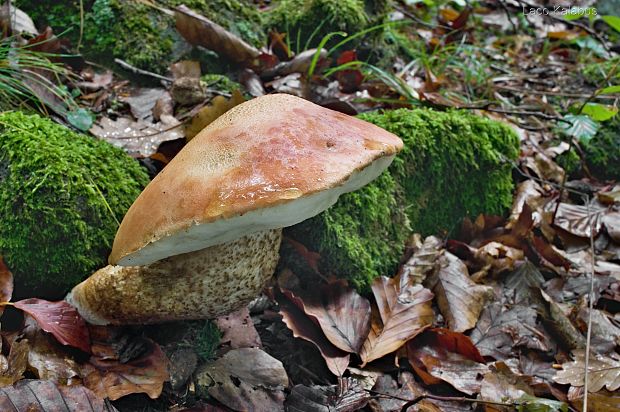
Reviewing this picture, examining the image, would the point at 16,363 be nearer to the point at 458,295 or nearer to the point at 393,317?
the point at 393,317

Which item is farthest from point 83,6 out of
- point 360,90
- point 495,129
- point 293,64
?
point 495,129

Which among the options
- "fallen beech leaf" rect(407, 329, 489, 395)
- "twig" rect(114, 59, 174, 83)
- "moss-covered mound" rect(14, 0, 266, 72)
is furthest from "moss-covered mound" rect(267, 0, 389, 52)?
"fallen beech leaf" rect(407, 329, 489, 395)

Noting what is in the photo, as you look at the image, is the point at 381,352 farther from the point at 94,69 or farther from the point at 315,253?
the point at 94,69

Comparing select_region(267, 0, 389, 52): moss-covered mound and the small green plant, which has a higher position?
select_region(267, 0, 389, 52): moss-covered mound

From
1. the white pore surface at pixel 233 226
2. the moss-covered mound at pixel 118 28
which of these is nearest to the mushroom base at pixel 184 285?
the white pore surface at pixel 233 226

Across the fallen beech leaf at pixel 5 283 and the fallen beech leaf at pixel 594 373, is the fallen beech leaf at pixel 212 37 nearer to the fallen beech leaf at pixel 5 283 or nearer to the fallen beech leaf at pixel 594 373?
the fallen beech leaf at pixel 5 283

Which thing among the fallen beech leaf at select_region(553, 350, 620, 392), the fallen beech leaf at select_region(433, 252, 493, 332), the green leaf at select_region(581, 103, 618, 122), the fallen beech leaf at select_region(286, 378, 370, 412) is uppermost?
the green leaf at select_region(581, 103, 618, 122)

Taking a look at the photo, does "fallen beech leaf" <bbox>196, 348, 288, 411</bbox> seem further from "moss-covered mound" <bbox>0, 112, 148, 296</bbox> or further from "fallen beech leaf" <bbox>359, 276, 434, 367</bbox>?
"moss-covered mound" <bbox>0, 112, 148, 296</bbox>
